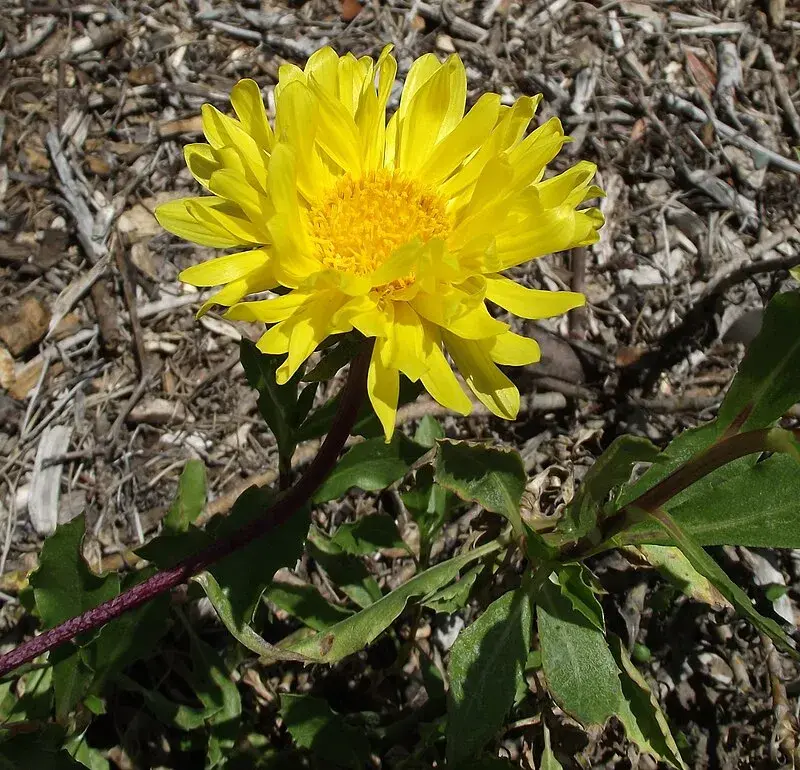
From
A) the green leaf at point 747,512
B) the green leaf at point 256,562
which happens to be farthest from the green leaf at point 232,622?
the green leaf at point 747,512

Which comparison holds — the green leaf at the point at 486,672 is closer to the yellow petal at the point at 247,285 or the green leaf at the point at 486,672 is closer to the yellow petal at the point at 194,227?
the yellow petal at the point at 247,285

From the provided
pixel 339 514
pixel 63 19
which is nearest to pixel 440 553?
pixel 339 514

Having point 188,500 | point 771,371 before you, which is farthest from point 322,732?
point 771,371

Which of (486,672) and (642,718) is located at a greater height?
(486,672)

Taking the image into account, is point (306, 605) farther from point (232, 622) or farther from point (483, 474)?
point (483, 474)

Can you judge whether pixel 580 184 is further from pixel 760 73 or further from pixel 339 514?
pixel 760 73

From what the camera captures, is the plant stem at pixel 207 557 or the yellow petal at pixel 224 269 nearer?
the yellow petal at pixel 224 269
